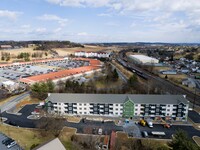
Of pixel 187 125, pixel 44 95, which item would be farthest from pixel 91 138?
pixel 44 95

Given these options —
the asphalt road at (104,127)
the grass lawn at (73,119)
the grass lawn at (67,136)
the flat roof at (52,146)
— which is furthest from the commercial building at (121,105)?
the flat roof at (52,146)

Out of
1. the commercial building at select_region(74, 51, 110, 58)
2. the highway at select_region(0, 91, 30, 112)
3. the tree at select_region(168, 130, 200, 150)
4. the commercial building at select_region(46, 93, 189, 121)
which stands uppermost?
the commercial building at select_region(74, 51, 110, 58)

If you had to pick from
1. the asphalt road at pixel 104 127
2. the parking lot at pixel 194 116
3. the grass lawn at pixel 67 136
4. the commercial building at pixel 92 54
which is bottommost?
the grass lawn at pixel 67 136

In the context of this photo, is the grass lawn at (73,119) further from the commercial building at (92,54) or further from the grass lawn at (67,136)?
the commercial building at (92,54)

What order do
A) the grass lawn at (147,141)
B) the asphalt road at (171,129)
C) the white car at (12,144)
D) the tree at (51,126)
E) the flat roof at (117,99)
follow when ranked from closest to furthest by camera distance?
the white car at (12,144) < the grass lawn at (147,141) < the tree at (51,126) < the asphalt road at (171,129) < the flat roof at (117,99)

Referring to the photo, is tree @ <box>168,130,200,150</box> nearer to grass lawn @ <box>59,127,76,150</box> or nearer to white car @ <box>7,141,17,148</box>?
grass lawn @ <box>59,127,76,150</box>

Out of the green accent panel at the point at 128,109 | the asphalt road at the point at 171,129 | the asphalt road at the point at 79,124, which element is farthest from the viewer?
the green accent panel at the point at 128,109

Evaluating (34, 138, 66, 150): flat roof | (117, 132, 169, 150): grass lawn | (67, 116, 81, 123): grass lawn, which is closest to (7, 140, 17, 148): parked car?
(34, 138, 66, 150): flat roof
